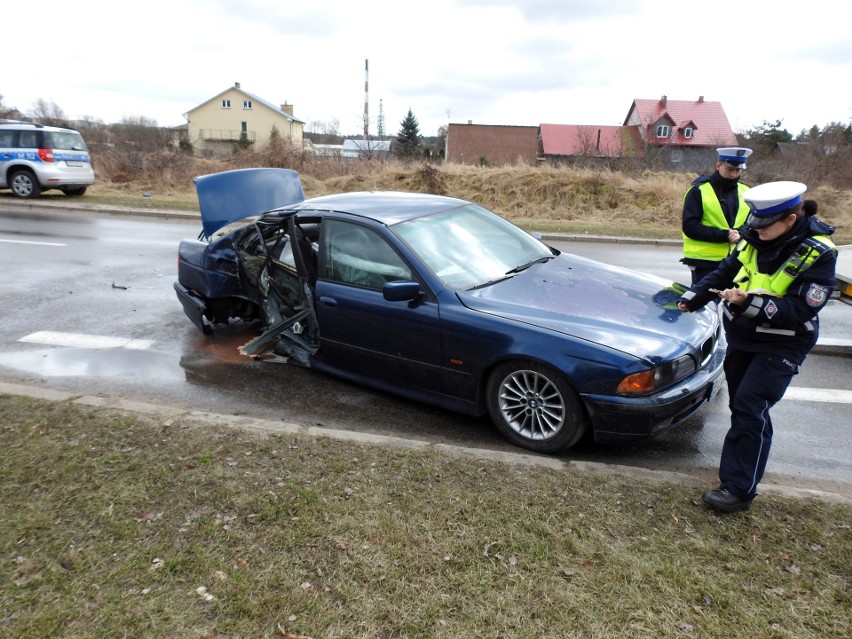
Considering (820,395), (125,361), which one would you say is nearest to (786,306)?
(820,395)

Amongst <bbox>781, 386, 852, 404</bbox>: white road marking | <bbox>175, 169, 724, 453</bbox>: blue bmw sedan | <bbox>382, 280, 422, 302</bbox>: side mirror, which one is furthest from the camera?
<bbox>781, 386, 852, 404</bbox>: white road marking

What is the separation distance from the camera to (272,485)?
11.2 feet

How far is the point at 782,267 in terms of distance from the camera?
10.3 ft

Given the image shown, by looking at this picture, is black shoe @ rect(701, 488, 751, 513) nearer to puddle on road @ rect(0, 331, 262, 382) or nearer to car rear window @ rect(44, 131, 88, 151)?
puddle on road @ rect(0, 331, 262, 382)

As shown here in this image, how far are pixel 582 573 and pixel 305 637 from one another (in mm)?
1197

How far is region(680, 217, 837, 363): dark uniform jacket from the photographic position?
10.0 ft

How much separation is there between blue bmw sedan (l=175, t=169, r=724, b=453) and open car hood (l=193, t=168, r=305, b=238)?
440 millimetres

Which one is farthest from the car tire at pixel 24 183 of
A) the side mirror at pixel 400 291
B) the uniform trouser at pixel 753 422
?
the uniform trouser at pixel 753 422

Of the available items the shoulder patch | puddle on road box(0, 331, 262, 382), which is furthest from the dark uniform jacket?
puddle on road box(0, 331, 262, 382)

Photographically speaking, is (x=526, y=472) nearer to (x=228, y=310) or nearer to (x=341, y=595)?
(x=341, y=595)

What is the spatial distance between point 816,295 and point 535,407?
1704 millimetres

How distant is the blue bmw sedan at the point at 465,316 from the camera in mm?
3836

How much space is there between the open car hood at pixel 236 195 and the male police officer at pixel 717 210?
426 centimetres

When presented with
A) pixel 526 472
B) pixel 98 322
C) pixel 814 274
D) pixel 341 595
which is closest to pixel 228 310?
pixel 98 322
